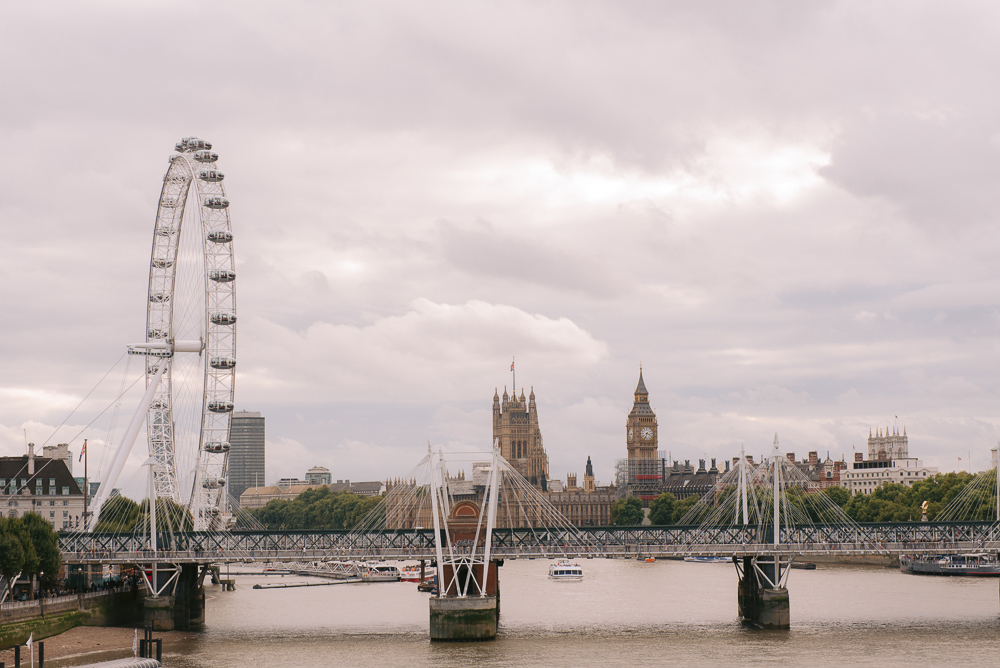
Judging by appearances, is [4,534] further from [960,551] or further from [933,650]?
[960,551]

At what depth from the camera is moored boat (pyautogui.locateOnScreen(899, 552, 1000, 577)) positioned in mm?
118688

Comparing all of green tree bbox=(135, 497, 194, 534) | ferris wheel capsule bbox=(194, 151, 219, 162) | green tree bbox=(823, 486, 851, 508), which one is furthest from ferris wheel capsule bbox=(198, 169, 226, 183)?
green tree bbox=(823, 486, 851, 508)

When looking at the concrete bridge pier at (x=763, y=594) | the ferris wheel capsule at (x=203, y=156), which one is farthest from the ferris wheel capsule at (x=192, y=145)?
the concrete bridge pier at (x=763, y=594)

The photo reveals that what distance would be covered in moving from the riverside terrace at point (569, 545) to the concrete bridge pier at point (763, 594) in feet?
3.94

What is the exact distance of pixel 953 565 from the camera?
4710 inches

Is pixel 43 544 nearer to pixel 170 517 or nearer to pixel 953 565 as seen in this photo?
pixel 170 517

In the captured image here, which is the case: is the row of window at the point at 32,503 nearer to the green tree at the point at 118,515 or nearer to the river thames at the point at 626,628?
the green tree at the point at 118,515

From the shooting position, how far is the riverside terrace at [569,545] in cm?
7362

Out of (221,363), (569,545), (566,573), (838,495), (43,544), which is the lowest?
(566,573)

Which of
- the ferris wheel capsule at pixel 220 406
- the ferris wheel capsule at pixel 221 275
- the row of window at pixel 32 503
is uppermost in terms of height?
the ferris wheel capsule at pixel 221 275

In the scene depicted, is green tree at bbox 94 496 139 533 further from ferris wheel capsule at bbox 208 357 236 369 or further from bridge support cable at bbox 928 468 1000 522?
bridge support cable at bbox 928 468 1000 522

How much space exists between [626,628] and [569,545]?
5612 mm

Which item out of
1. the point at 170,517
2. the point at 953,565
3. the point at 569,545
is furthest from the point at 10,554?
the point at 953,565

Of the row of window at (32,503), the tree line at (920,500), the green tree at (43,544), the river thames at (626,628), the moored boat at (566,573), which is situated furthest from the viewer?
the tree line at (920,500)
